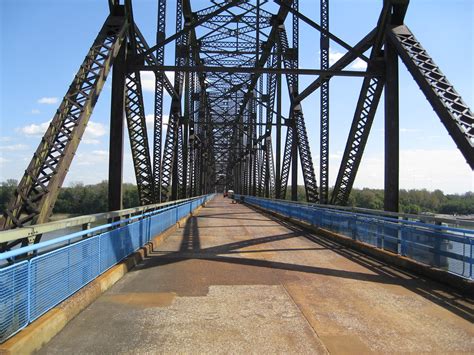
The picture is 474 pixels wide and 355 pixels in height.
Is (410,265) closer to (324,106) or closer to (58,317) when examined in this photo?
(58,317)

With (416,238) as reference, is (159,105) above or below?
above

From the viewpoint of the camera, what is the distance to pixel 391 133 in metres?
11.4

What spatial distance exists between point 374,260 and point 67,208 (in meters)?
24.5

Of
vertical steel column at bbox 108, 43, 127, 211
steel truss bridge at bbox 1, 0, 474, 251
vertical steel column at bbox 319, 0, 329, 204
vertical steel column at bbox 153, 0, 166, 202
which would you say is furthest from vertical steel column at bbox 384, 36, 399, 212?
vertical steel column at bbox 153, 0, 166, 202

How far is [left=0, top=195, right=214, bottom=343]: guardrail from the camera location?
157 inches

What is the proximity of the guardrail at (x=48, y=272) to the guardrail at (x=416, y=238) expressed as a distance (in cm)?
566

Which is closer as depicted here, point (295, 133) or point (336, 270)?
point (336, 270)

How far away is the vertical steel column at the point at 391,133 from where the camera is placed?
446 inches

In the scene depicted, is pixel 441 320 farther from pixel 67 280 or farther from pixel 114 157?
pixel 114 157

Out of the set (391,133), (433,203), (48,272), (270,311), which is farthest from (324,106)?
(48,272)

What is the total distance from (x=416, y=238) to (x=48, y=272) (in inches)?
258

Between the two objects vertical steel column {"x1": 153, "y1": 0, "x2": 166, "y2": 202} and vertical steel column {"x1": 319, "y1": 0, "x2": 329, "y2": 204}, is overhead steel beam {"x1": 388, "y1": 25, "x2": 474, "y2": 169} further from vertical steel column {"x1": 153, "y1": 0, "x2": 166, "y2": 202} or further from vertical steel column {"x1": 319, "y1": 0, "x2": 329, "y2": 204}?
vertical steel column {"x1": 153, "y1": 0, "x2": 166, "y2": 202}

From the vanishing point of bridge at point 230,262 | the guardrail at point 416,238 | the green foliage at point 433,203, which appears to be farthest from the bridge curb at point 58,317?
the green foliage at point 433,203

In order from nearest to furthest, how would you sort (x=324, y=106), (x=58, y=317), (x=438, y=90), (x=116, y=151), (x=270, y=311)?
(x=58, y=317) < (x=270, y=311) < (x=438, y=90) < (x=116, y=151) < (x=324, y=106)
